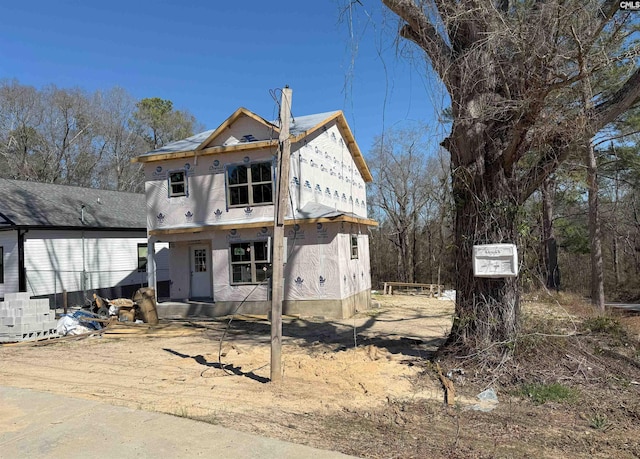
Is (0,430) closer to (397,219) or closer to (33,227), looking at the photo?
(33,227)

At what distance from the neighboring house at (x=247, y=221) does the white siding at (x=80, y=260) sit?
14.6 feet

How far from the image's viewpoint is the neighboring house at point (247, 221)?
1533 cm

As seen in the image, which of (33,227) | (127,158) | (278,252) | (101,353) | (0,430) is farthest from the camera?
(127,158)

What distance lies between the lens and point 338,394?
6234 millimetres

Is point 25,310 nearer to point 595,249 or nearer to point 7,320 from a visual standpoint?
point 7,320

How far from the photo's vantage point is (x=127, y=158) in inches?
1556

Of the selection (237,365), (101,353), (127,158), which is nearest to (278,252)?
(237,365)

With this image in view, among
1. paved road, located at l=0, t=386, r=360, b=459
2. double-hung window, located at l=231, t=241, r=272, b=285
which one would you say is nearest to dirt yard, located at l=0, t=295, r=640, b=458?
paved road, located at l=0, t=386, r=360, b=459

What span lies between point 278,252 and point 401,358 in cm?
316

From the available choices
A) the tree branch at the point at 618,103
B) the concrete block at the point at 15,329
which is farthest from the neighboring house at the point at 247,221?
the tree branch at the point at 618,103

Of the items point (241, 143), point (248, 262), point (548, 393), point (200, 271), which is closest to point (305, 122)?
point (241, 143)

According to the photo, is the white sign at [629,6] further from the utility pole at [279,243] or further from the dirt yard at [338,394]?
the dirt yard at [338,394]

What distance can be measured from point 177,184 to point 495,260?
41.9 ft

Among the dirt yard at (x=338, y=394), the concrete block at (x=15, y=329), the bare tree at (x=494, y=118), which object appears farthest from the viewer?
the concrete block at (x=15, y=329)
